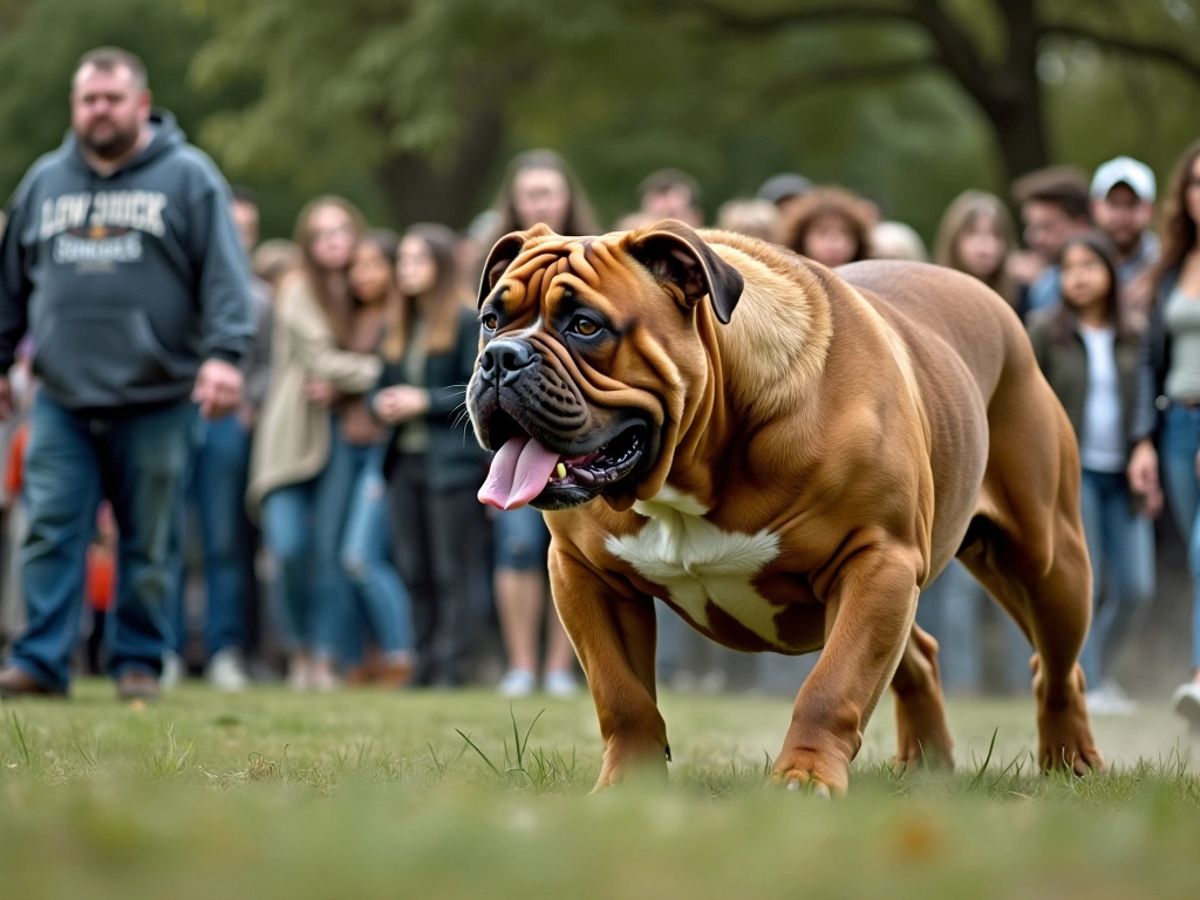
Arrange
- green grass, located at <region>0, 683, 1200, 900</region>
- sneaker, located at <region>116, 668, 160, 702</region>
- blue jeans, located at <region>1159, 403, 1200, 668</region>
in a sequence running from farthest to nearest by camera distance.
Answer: blue jeans, located at <region>1159, 403, 1200, 668</region> → sneaker, located at <region>116, 668, 160, 702</region> → green grass, located at <region>0, 683, 1200, 900</region>

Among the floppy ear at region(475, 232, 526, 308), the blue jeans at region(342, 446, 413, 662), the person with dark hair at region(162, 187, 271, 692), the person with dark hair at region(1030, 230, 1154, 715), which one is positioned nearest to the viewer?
the floppy ear at region(475, 232, 526, 308)

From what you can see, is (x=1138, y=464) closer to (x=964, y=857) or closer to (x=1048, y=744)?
(x=1048, y=744)

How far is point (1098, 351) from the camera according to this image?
1088 centimetres

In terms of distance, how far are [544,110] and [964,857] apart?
19884 millimetres

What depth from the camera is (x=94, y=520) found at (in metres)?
9.13

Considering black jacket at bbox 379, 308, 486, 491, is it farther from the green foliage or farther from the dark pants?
the green foliage

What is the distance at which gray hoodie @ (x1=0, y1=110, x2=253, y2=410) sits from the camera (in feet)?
29.1

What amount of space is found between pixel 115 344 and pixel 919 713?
4.37 m

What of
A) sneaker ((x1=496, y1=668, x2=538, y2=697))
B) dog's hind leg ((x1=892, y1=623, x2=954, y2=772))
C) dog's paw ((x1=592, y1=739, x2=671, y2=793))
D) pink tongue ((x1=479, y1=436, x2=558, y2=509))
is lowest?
sneaker ((x1=496, y1=668, x2=538, y2=697))

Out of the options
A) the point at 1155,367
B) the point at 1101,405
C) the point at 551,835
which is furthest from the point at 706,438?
the point at 1101,405

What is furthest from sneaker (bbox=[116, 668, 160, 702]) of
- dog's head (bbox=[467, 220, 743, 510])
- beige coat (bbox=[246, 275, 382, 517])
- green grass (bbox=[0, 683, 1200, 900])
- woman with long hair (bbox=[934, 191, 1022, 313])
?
woman with long hair (bbox=[934, 191, 1022, 313])

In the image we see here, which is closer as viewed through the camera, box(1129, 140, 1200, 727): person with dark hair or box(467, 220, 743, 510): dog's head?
box(467, 220, 743, 510): dog's head

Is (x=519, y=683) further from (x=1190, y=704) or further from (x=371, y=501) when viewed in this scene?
(x=1190, y=704)

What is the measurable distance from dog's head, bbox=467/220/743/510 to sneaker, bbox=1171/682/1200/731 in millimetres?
3751
